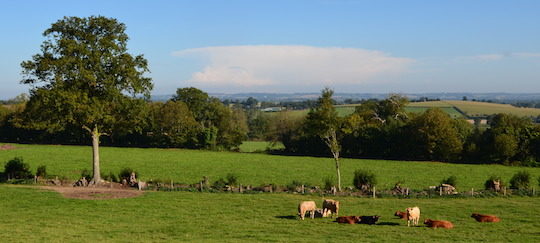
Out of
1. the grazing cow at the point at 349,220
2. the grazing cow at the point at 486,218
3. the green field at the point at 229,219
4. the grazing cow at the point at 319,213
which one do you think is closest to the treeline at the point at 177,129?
the green field at the point at 229,219

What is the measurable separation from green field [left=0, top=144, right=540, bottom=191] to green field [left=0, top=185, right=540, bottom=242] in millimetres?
10601

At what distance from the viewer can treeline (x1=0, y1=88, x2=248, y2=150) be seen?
81.1 metres

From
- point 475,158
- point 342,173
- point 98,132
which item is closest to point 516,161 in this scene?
point 475,158

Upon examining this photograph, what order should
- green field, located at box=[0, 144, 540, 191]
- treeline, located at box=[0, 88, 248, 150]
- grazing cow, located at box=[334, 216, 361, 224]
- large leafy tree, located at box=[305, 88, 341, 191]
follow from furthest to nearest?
treeline, located at box=[0, 88, 248, 150] → green field, located at box=[0, 144, 540, 191] → large leafy tree, located at box=[305, 88, 341, 191] → grazing cow, located at box=[334, 216, 361, 224]

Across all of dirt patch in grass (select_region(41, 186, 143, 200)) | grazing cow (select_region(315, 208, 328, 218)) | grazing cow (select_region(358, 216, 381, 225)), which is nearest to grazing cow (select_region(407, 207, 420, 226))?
grazing cow (select_region(358, 216, 381, 225))

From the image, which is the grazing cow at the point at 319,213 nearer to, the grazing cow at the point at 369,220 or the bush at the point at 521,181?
the grazing cow at the point at 369,220

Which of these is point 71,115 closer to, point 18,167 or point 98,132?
point 98,132

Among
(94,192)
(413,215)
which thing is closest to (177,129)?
(94,192)

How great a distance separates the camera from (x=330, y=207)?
24594 millimetres

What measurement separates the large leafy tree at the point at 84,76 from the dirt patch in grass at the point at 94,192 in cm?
252

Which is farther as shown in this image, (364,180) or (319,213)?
(364,180)

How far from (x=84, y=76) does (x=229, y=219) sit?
1676 centimetres

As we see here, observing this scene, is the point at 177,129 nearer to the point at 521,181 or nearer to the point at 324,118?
the point at 324,118

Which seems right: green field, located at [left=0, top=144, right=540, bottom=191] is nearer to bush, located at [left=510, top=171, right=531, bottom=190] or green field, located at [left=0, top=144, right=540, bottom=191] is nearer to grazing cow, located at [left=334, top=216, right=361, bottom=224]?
bush, located at [left=510, top=171, right=531, bottom=190]
